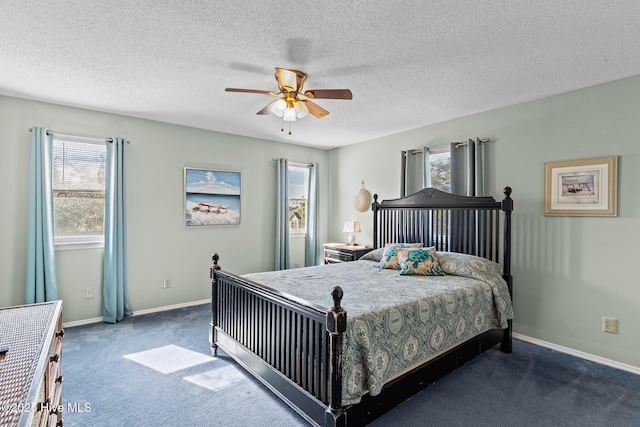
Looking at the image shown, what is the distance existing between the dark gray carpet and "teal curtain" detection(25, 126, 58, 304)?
786 mm

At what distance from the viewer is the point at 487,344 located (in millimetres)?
3041

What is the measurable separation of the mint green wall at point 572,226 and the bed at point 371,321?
1.15 ft

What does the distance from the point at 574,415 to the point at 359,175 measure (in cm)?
401

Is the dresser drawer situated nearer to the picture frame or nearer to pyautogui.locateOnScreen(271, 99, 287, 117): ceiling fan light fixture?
the picture frame

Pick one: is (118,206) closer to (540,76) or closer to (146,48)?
(146,48)

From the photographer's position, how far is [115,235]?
388 centimetres

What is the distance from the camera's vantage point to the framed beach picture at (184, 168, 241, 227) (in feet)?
14.9

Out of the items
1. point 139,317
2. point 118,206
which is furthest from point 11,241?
point 139,317

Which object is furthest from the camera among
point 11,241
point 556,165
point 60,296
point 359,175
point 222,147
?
point 359,175

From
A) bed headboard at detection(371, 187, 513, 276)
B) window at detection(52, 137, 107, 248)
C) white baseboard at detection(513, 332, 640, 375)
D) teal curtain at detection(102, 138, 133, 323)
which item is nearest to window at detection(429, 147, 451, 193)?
bed headboard at detection(371, 187, 513, 276)

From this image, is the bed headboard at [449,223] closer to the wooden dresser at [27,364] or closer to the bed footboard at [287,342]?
the bed footboard at [287,342]

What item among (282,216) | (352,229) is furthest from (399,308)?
(282,216)

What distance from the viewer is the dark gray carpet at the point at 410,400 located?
214 centimetres

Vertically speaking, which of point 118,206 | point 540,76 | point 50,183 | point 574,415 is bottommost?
point 574,415
